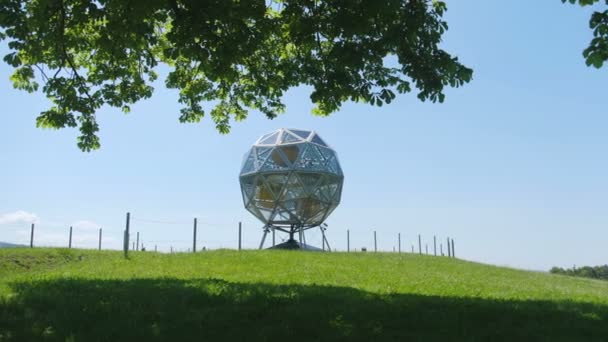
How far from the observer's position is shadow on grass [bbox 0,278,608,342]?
7199mm

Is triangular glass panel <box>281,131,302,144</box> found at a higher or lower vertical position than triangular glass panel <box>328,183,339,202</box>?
higher

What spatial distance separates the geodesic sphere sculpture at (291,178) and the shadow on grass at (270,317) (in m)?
29.3

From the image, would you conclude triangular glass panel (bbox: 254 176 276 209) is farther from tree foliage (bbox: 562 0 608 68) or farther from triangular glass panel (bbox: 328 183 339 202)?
tree foliage (bbox: 562 0 608 68)

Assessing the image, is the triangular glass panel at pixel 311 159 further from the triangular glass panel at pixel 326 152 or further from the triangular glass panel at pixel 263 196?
the triangular glass panel at pixel 263 196

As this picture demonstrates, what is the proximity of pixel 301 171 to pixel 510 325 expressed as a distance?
101 ft

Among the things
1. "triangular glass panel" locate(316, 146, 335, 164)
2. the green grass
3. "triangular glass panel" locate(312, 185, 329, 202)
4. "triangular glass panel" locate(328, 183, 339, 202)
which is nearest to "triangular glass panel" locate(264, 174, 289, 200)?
"triangular glass panel" locate(312, 185, 329, 202)

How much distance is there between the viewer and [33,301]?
8.58 meters

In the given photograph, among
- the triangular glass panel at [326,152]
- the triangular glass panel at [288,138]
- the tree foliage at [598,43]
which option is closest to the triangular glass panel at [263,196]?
the triangular glass panel at [288,138]

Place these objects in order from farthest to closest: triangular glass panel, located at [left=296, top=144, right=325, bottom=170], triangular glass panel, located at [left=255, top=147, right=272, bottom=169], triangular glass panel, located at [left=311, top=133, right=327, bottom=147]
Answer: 1. triangular glass panel, located at [left=311, top=133, right=327, bottom=147]
2. triangular glass panel, located at [left=255, top=147, right=272, bottom=169]
3. triangular glass panel, located at [left=296, top=144, right=325, bottom=170]

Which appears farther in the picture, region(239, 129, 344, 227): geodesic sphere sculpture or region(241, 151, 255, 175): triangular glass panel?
region(241, 151, 255, 175): triangular glass panel

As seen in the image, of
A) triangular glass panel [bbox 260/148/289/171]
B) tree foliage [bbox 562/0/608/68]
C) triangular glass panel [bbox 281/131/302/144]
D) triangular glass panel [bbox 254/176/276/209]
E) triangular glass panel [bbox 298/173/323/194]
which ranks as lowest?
tree foliage [bbox 562/0/608/68]

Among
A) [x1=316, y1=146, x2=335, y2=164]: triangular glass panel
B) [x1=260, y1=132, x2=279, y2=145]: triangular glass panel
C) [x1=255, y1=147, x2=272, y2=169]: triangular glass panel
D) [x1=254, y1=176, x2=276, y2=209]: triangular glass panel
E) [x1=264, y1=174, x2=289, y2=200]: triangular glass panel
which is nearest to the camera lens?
[x1=264, y1=174, x2=289, y2=200]: triangular glass panel

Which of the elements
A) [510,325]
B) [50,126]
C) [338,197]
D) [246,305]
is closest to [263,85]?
[50,126]

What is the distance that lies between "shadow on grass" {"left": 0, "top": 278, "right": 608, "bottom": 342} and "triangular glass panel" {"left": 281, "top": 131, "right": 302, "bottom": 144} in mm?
30503
